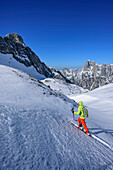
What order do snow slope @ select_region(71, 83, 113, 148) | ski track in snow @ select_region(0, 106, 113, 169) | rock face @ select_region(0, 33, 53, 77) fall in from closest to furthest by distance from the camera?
ski track in snow @ select_region(0, 106, 113, 169) → snow slope @ select_region(71, 83, 113, 148) → rock face @ select_region(0, 33, 53, 77)

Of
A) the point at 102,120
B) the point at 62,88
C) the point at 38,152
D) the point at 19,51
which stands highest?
the point at 19,51

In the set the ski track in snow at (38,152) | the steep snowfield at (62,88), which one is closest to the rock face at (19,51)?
the steep snowfield at (62,88)

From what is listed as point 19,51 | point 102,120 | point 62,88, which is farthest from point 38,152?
point 19,51

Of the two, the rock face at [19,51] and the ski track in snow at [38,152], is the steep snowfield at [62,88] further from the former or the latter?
the ski track in snow at [38,152]

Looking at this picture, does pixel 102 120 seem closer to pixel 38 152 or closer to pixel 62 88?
pixel 38 152

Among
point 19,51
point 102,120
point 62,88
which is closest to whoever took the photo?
point 102,120

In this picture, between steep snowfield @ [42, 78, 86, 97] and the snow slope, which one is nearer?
the snow slope

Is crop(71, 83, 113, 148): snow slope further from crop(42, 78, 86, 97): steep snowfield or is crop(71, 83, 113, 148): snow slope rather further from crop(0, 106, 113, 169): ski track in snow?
crop(42, 78, 86, 97): steep snowfield

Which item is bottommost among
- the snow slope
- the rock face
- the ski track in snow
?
the snow slope

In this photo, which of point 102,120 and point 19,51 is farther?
point 19,51

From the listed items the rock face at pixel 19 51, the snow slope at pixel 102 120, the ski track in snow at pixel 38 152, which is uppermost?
the rock face at pixel 19 51

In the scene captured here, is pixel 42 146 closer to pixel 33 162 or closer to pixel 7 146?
pixel 33 162

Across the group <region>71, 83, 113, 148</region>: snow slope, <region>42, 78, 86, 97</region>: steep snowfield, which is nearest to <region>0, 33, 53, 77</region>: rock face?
<region>42, 78, 86, 97</region>: steep snowfield

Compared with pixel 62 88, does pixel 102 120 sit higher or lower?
lower
